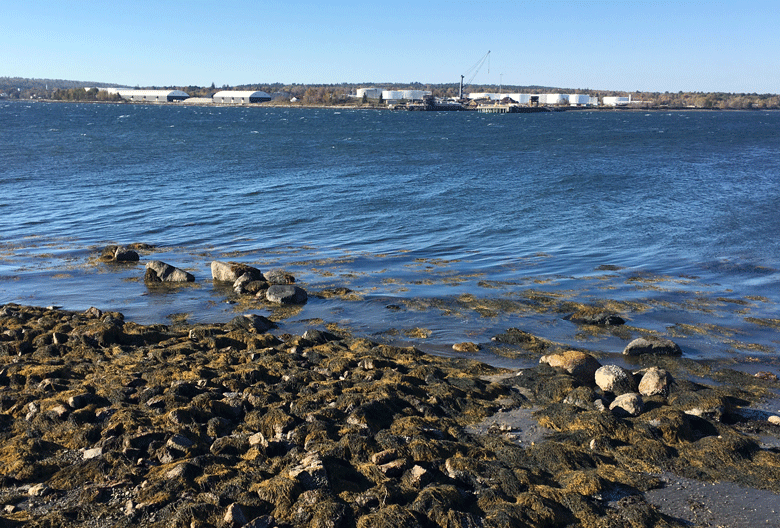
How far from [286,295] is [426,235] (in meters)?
12.1

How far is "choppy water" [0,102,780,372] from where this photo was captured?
16.9 m

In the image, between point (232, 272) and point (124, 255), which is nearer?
point (232, 272)

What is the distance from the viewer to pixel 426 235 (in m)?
28.6

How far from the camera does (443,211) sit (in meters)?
34.6

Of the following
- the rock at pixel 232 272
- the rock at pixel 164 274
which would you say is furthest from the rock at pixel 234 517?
the rock at pixel 164 274

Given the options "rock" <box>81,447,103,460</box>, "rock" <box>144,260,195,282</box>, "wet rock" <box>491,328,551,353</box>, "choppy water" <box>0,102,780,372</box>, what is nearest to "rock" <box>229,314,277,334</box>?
"choppy water" <box>0,102,780,372</box>

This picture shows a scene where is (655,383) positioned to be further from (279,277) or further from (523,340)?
(279,277)

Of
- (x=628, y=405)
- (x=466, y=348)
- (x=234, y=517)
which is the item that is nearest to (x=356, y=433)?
(x=234, y=517)

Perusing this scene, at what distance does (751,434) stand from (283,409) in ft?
24.8

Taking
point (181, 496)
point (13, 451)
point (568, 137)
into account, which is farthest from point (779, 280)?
point (568, 137)

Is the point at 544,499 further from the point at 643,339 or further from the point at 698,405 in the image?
the point at 643,339

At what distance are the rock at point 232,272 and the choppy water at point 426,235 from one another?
557 millimetres

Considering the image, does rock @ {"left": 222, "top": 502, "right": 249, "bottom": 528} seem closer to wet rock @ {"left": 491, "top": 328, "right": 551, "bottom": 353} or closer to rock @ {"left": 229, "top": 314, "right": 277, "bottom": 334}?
rock @ {"left": 229, "top": 314, "right": 277, "bottom": 334}

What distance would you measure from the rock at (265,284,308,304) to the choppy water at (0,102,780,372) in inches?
24.4
